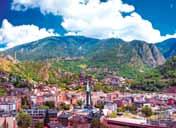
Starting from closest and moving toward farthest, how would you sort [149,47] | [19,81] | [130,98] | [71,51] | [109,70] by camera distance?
[130,98], [19,81], [109,70], [149,47], [71,51]

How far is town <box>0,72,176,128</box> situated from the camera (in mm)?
14249

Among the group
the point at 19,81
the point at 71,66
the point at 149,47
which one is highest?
the point at 149,47

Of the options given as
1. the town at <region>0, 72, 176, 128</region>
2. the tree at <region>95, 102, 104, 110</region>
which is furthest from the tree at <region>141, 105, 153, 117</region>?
the tree at <region>95, 102, 104, 110</region>

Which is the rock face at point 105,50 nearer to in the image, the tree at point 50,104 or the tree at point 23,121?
the tree at point 50,104

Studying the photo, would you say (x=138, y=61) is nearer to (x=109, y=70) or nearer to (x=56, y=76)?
(x=109, y=70)

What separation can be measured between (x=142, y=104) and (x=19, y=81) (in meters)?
7.89

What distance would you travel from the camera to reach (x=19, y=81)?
26.6 metres

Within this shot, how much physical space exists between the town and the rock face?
28.7m

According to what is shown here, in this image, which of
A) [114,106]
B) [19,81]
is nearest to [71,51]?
[19,81]

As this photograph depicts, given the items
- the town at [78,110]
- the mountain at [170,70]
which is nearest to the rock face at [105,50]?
the mountain at [170,70]

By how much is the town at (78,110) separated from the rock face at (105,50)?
94.1ft

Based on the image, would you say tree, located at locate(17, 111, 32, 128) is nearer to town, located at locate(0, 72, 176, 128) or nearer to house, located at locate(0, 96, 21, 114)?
town, located at locate(0, 72, 176, 128)

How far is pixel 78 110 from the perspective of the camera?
18.2 meters

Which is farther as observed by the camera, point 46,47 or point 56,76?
point 46,47
